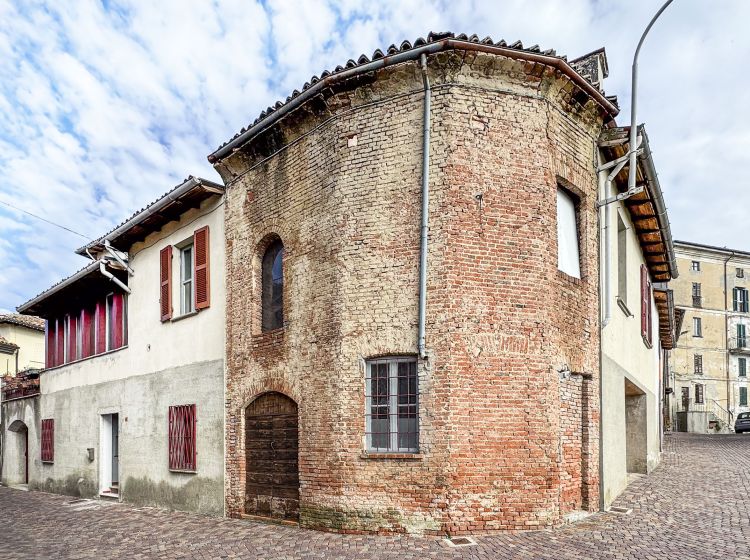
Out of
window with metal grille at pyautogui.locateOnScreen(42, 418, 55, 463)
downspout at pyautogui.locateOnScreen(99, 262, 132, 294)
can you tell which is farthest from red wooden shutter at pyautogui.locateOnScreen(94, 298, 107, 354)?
window with metal grille at pyautogui.locateOnScreen(42, 418, 55, 463)

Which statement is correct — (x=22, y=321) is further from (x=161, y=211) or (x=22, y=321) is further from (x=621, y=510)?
(x=621, y=510)

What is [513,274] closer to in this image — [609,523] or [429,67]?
[429,67]

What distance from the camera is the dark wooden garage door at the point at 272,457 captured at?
10.1 metres

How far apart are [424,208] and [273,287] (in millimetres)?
3555

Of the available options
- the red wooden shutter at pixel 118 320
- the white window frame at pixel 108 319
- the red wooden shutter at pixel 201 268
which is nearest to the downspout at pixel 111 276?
the red wooden shutter at pixel 118 320

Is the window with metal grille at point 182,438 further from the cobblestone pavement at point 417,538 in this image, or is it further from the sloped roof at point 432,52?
the sloped roof at point 432,52

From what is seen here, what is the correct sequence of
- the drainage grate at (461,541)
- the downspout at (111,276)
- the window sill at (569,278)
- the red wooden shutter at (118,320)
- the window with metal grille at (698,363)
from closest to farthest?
the drainage grate at (461,541) < the window sill at (569,278) < the downspout at (111,276) < the red wooden shutter at (118,320) < the window with metal grille at (698,363)

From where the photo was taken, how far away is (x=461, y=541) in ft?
26.7

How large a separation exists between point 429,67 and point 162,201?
6.64 meters

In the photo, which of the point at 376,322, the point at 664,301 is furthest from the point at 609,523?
the point at 664,301

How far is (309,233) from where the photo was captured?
33.7 feet

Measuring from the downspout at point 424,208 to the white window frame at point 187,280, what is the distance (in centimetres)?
607

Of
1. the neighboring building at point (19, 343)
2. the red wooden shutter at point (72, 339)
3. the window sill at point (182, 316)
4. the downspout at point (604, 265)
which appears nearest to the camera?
the downspout at point (604, 265)

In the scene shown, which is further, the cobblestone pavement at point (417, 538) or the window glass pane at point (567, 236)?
the window glass pane at point (567, 236)
